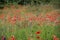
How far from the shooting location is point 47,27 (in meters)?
4.91

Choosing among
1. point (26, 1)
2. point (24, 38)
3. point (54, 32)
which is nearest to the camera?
point (24, 38)

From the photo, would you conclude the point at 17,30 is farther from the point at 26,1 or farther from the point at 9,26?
the point at 26,1

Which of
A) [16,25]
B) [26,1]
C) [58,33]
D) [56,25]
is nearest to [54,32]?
[58,33]

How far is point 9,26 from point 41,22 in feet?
2.44

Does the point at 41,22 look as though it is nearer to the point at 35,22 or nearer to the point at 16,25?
the point at 35,22

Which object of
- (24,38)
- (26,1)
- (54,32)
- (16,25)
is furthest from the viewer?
(26,1)

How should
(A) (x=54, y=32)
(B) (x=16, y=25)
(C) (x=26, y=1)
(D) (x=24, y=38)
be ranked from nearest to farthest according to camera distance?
(D) (x=24, y=38) < (A) (x=54, y=32) < (B) (x=16, y=25) < (C) (x=26, y=1)

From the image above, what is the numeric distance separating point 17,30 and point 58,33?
82 centimetres

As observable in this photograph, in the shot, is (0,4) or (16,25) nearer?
(16,25)

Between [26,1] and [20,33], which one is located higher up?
[20,33]

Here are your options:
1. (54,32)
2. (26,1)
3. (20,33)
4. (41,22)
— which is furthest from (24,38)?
(26,1)

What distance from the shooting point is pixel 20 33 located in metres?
4.58

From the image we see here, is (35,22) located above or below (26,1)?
above

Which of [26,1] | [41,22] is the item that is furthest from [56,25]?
[26,1]
